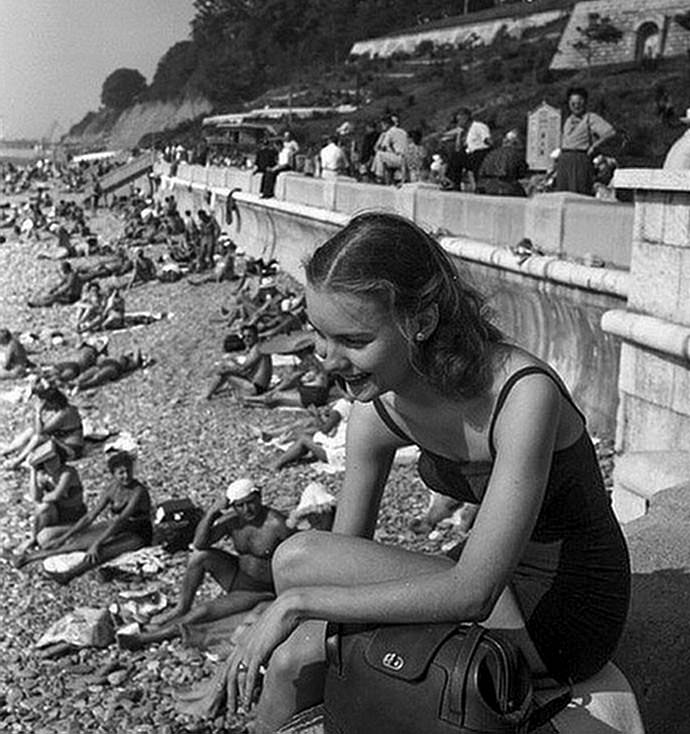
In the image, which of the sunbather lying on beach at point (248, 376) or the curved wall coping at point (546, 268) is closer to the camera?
the curved wall coping at point (546, 268)

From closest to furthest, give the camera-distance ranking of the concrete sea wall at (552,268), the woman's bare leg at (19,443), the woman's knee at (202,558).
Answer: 1. the woman's knee at (202,558)
2. the concrete sea wall at (552,268)
3. the woman's bare leg at (19,443)

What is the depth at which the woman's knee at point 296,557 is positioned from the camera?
208 centimetres

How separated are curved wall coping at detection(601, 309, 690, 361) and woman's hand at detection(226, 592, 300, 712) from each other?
3.33 meters

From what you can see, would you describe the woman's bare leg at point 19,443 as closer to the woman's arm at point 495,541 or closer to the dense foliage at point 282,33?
the woman's arm at point 495,541

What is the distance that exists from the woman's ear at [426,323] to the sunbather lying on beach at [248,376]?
38.2ft

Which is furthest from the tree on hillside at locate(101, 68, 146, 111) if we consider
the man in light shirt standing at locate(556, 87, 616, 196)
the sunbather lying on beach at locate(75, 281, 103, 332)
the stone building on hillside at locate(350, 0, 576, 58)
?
the man in light shirt standing at locate(556, 87, 616, 196)

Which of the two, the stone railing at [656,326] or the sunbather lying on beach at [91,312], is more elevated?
the stone railing at [656,326]

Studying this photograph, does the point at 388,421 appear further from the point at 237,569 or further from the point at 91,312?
the point at 91,312

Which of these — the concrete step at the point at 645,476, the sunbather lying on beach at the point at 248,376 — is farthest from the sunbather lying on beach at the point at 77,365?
the concrete step at the point at 645,476

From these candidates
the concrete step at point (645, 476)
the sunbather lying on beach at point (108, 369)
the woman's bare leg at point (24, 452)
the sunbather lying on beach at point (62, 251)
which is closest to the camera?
the concrete step at point (645, 476)

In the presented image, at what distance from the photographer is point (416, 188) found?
1273 centimetres

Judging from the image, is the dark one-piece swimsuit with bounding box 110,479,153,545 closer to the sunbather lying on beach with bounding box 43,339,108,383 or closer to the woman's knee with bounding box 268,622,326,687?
the woman's knee with bounding box 268,622,326,687

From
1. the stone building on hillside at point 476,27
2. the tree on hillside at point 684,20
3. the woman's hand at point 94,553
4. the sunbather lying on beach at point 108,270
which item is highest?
the stone building on hillside at point 476,27

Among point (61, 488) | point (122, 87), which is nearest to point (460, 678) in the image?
point (61, 488)
